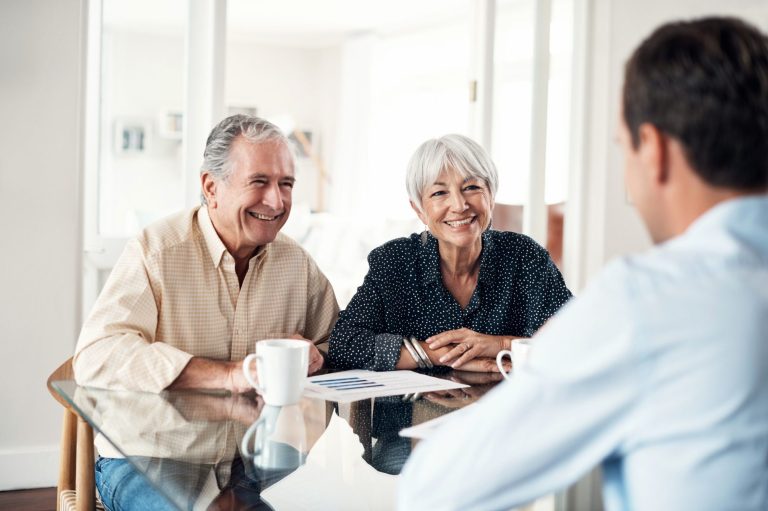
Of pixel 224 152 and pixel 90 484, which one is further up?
pixel 224 152

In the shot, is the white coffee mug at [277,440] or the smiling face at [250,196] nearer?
the white coffee mug at [277,440]

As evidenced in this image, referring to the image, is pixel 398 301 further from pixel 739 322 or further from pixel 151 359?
pixel 739 322

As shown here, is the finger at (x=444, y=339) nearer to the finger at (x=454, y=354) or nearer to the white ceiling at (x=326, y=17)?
the finger at (x=454, y=354)

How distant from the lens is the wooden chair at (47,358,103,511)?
4.33 feet

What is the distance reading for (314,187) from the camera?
27.2ft

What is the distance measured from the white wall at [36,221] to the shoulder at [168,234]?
1.18m

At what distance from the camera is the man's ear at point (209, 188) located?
67.1 inches

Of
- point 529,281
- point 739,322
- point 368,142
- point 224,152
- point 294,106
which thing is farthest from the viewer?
point 294,106

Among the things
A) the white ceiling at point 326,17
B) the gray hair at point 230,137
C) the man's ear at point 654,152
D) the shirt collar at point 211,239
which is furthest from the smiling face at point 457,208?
the white ceiling at point 326,17

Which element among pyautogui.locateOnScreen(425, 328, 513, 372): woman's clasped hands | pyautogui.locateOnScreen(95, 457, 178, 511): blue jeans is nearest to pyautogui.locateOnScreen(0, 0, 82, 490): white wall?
pyautogui.locateOnScreen(95, 457, 178, 511): blue jeans

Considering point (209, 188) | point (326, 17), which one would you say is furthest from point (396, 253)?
point (326, 17)

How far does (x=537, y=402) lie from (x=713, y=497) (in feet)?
0.51

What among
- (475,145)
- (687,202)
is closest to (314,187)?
(475,145)

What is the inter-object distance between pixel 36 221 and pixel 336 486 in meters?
2.02
